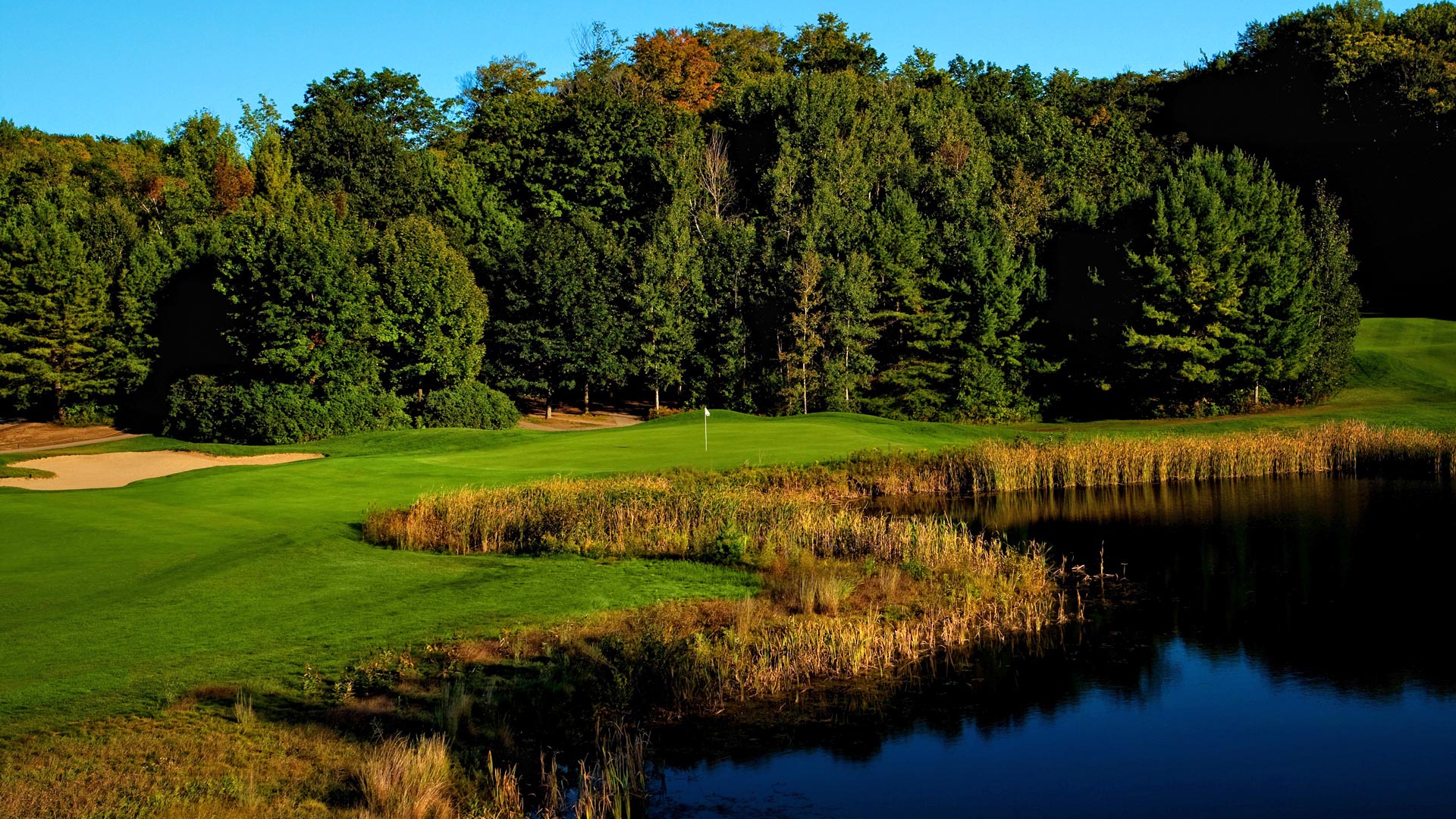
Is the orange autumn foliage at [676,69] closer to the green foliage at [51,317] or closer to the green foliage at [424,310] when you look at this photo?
the green foliage at [424,310]

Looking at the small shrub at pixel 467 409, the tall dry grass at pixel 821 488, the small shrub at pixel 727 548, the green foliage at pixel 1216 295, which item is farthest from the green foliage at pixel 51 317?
the green foliage at pixel 1216 295

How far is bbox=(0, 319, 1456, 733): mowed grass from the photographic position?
45.0 ft

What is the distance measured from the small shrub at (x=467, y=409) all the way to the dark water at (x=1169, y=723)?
3939cm

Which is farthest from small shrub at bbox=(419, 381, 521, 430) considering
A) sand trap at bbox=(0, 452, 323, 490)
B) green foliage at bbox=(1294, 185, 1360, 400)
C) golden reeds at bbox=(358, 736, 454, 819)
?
golden reeds at bbox=(358, 736, 454, 819)

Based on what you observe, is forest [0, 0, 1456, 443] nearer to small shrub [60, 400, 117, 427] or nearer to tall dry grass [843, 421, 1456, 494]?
small shrub [60, 400, 117, 427]

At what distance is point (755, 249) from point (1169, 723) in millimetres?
50737

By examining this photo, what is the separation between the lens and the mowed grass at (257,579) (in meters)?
13.7

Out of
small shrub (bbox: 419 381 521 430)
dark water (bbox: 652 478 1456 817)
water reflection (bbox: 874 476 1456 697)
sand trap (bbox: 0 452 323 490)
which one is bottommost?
dark water (bbox: 652 478 1456 817)

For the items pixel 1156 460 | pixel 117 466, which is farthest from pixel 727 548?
pixel 117 466

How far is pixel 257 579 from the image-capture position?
18.0 m

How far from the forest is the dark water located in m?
33.8

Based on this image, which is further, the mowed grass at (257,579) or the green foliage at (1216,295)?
the green foliage at (1216,295)

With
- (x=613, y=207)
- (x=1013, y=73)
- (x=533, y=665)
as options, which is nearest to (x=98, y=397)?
(x=613, y=207)

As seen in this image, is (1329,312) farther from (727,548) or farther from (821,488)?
(727,548)
